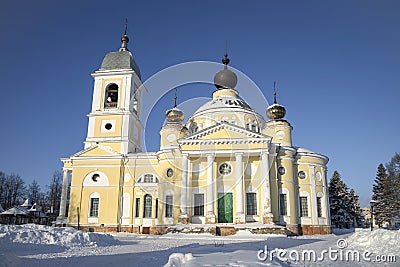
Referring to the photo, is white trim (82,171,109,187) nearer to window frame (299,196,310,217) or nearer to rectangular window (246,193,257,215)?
rectangular window (246,193,257,215)

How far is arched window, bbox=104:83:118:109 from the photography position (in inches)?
1341

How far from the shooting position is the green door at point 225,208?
2616 centimetres

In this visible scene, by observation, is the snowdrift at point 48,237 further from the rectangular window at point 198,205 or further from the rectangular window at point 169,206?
the rectangular window at point 169,206

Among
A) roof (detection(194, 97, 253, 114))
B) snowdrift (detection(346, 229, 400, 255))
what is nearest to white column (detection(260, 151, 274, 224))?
roof (detection(194, 97, 253, 114))

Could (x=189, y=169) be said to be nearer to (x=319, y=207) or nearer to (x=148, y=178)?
(x=148, y=178)

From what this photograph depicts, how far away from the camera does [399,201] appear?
114ft

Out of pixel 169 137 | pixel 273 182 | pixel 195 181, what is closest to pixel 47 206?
pixel 169 137

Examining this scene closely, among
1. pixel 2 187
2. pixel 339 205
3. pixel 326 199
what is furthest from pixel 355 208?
pixel 2 187

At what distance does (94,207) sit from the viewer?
98.6 ft

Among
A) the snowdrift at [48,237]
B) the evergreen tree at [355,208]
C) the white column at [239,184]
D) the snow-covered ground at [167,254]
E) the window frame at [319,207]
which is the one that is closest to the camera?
the snow-covered ground at [167,254]

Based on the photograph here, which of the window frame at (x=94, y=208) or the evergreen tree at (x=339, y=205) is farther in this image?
the evergreen tree at (x=339, y=205)

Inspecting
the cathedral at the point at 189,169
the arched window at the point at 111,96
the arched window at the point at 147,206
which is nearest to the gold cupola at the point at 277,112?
the cathedral at the point at 189,169

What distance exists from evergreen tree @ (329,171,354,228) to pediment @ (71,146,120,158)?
2877cm

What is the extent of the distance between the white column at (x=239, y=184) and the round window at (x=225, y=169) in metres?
1.15
